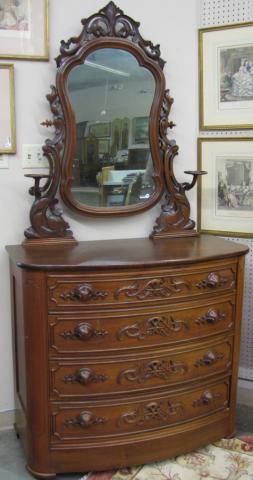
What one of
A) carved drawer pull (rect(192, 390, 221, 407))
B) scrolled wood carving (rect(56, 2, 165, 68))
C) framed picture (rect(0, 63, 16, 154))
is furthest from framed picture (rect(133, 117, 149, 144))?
carved drawer pull (rect(192, 390, 221, 407))

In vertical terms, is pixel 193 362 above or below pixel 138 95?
below

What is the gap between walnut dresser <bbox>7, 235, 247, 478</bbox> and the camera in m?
1.83

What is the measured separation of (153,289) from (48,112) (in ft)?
3.22

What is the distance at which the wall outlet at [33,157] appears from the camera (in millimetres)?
2219

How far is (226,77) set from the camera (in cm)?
244

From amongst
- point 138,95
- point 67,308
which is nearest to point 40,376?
point 67,308

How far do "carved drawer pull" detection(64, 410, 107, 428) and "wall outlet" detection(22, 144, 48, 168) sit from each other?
1131mm

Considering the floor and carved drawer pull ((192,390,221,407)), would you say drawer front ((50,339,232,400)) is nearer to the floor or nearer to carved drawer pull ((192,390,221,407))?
carved drawer pull ((192,390,221,407))

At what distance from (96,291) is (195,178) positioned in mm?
906

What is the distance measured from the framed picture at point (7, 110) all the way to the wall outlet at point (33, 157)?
58 mm

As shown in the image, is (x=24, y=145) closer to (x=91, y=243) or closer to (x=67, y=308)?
(x=91, y=243)

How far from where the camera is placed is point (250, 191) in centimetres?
248

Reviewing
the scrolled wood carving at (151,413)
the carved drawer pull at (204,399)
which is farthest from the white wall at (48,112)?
the carved drawer pull at (204,399)

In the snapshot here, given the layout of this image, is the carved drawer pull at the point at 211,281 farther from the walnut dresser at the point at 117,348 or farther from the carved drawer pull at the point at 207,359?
the carved drawer pull at the point at 207,359
